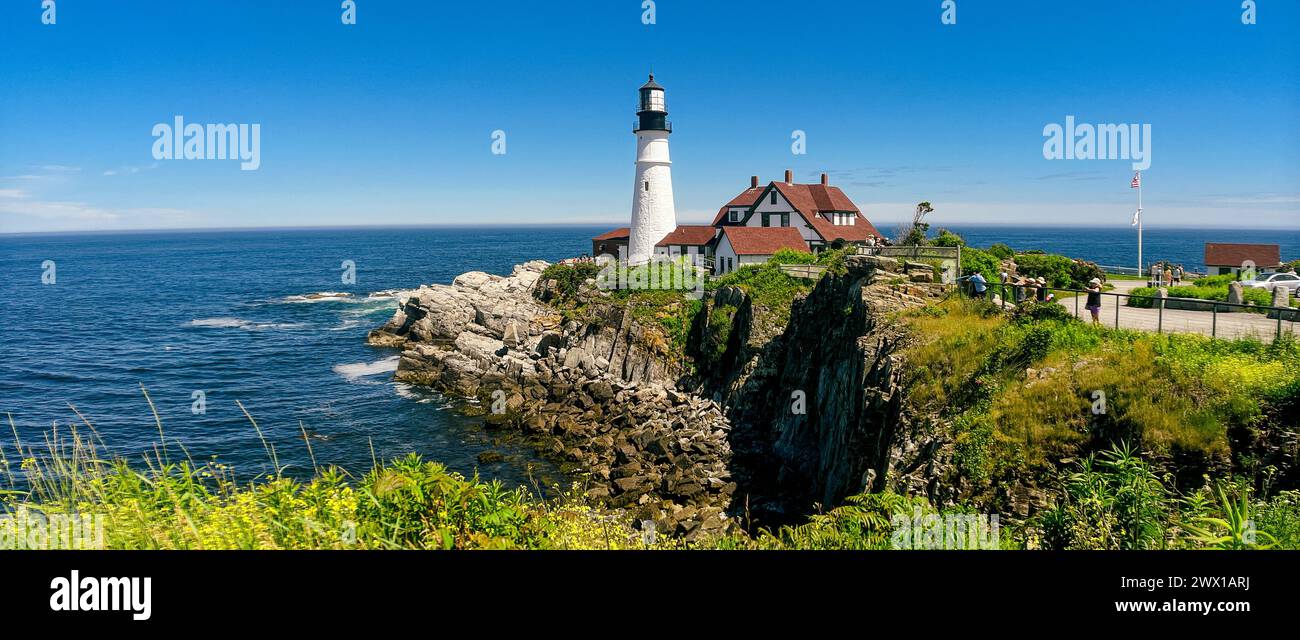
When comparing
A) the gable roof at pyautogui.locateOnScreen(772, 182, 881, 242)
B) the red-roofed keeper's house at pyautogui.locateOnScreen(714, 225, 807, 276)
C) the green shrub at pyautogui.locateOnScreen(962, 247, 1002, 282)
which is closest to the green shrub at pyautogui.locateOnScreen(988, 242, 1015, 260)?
the green shrub at pyautogui.locateOnScreen(962, 247, 1002, 282)

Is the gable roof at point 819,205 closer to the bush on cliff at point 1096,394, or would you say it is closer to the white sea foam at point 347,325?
the white sea foam at point 347,325

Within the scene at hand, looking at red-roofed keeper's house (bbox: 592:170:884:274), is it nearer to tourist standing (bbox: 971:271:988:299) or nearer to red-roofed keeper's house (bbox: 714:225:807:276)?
red-roofed keeper's house (bbox: 714:225:807:276)

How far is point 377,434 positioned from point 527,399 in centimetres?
741

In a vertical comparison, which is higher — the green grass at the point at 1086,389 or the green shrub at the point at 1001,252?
the green shrub at the point at 1001,252

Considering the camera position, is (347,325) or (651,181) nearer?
(651,181)

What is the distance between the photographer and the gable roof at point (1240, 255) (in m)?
36.5

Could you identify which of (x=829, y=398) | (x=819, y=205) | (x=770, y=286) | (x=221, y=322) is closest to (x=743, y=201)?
(x=819, y=205)

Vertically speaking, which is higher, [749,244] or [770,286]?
[749,244]

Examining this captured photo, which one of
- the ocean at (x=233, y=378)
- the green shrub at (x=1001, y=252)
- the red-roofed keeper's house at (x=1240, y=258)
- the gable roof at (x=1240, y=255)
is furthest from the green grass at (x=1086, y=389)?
the gable roof at (x=1240, y=255)

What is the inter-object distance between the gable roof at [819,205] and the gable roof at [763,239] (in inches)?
136

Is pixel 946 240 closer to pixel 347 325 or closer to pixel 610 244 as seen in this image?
pixel 610 244

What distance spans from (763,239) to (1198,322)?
114ft

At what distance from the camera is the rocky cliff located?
19781 mm

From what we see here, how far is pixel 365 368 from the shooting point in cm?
4525
